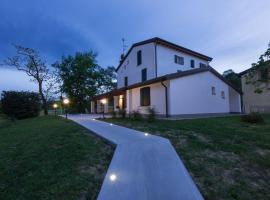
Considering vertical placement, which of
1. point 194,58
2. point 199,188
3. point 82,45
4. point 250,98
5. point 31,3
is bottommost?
point 199,188

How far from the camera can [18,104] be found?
22.1m

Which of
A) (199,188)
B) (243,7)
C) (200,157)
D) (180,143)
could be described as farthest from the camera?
(243,7)

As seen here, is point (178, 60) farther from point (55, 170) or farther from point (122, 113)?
point (55, 170)

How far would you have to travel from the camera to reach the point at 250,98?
741 inches

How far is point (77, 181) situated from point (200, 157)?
2843 mm

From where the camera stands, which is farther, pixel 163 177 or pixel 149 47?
pixel 149 47

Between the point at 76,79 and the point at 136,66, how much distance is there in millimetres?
15340

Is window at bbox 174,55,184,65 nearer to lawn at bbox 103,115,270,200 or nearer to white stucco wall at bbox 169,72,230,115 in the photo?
white stucco wall at bbox 169,72,230,115

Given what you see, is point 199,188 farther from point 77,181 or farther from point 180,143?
point 180,143

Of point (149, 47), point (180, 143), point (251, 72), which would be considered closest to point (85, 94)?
point (149, 47)

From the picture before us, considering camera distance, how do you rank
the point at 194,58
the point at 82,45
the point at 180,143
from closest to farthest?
the point at 180,143
the point at 194,58
the point at 82,45

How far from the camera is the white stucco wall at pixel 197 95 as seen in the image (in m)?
12.6

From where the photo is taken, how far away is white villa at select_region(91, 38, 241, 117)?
502 inches

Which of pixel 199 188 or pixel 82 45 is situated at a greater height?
pixel 82 45
